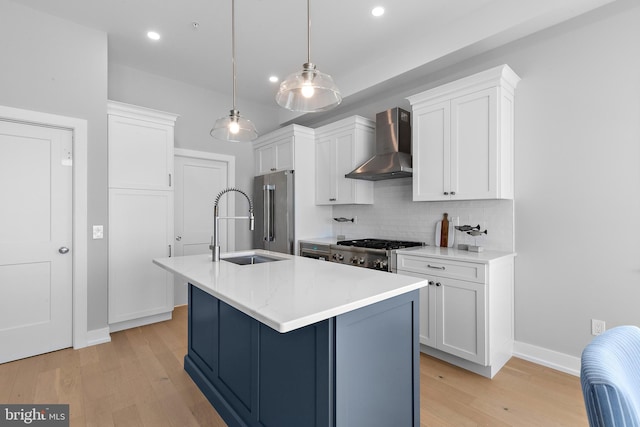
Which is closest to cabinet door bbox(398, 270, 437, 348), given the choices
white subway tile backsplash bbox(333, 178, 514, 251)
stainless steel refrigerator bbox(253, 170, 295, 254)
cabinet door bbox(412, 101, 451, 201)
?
white subway tile backsplash bbox(333, 178, 514, 251)

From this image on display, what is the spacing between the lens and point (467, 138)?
2904 millimetres

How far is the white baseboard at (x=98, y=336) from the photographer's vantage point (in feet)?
10.4

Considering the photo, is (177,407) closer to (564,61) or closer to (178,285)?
(178,285)

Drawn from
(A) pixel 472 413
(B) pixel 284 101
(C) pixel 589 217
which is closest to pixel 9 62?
(B) pixel 284 101

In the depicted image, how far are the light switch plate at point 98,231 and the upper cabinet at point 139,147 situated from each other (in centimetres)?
48

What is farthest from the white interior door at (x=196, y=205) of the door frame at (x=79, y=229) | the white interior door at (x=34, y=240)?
the white interior door at (x=34, y=240)

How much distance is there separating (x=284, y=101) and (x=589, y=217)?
8.51ft

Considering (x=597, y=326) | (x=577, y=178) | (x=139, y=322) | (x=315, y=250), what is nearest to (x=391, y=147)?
(x=315, y=250)

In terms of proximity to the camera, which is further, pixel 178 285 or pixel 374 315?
pixel 178 285

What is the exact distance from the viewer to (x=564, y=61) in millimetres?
2664

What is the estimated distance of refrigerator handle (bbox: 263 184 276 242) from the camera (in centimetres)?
461

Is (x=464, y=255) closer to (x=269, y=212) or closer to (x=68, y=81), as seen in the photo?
(x=269, y=212)

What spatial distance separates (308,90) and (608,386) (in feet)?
5.85

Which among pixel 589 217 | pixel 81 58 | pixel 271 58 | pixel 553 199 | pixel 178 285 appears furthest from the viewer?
pixel 178 285
